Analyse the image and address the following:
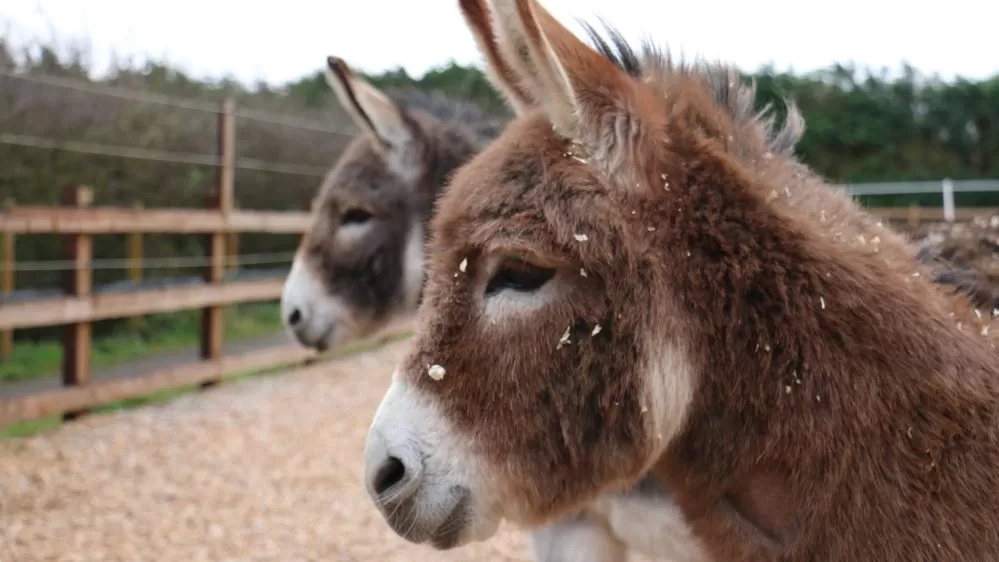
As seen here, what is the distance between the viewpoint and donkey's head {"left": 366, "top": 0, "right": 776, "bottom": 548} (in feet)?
5.88

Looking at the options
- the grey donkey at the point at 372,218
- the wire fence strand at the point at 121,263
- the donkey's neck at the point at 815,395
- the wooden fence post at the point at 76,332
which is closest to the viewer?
the donkey's neck at the point at 815,395

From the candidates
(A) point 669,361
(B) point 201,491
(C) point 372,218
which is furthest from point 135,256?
(A) point 669,361

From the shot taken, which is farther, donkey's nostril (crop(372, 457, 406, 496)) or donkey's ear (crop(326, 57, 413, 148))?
donkey's ear (crop(326, 57, 413, 148))

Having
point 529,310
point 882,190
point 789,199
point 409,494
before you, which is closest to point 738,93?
point 789,199

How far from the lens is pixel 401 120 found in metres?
4.88

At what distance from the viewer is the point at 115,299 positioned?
7.27m

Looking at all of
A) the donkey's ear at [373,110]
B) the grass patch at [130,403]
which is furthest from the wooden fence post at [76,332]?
the donkey's ear at [373,110]

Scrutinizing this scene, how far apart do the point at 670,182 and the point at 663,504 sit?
1.35 metres

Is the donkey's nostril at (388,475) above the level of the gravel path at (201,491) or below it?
above

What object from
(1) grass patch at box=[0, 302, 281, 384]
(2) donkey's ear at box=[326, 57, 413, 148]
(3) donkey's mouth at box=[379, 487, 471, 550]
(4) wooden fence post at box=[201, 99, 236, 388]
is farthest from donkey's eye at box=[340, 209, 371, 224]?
(1) grass patch at box=[0, 302, 281, 384]

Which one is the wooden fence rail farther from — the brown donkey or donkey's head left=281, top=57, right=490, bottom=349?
the brown donkey

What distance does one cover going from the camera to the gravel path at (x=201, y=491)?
4.66 metres

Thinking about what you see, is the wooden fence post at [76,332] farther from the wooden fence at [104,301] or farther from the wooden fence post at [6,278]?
the wooden fence post at [6,278]

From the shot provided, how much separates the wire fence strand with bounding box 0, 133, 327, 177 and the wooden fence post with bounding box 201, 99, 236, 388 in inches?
5.3
